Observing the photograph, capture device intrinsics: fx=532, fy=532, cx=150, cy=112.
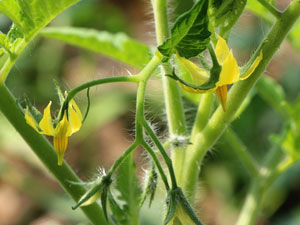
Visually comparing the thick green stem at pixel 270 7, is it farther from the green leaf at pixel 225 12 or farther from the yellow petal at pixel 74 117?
the yellow petal at pixel 74 117

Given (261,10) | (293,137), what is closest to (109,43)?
(261,10)

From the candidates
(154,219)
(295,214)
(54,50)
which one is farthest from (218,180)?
(54,50)

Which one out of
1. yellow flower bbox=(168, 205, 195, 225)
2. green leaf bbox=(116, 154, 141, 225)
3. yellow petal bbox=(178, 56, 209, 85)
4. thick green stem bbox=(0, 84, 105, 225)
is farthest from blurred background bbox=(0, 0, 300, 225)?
yellow petal bbox=(178, 56, 209, 85)

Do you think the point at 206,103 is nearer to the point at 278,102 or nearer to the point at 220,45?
the point at 220,45

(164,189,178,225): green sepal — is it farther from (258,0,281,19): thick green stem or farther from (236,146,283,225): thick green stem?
(236,146,283,225): thick green stem

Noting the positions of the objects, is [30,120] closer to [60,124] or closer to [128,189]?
[60,124]
